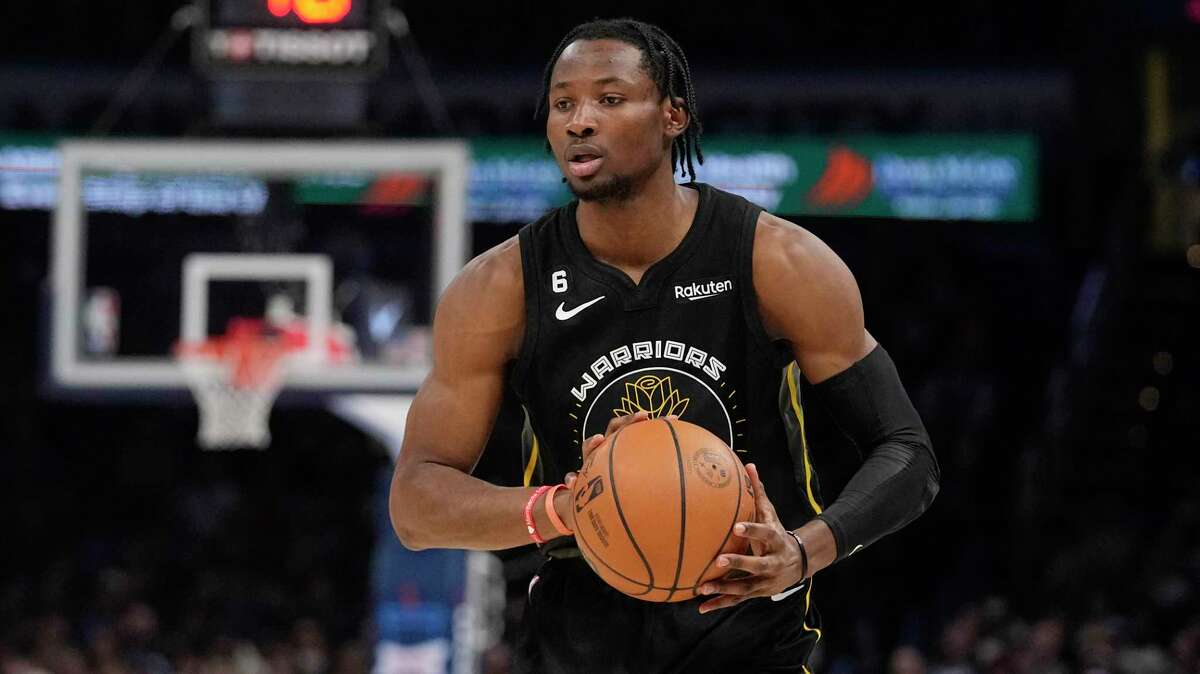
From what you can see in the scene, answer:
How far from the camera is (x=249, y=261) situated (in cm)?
984

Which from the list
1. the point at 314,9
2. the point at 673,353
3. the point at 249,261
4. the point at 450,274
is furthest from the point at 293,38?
the point at 673,353

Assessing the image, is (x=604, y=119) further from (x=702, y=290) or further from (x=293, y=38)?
(x=293, y=38)

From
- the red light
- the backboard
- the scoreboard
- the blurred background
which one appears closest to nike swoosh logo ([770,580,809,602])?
the backboard

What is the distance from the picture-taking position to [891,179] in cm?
1472

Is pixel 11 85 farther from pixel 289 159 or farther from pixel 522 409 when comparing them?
pixel 522 409

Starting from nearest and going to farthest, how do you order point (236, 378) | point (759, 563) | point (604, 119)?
point (759, 563), point (604, 119), point (236, 378)

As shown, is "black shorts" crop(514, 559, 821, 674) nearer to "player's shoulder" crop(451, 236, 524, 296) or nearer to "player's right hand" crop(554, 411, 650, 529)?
"player's right hand" crop(554, 411, 650, 529)

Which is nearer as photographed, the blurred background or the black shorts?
the black shorts

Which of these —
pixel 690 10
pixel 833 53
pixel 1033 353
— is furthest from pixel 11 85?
pixel 1033 353

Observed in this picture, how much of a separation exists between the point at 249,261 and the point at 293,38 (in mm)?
1252

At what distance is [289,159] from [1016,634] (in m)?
5.16

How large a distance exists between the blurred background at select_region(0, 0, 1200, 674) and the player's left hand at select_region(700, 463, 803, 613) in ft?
20.4

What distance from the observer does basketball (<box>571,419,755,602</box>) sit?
10.2 feet

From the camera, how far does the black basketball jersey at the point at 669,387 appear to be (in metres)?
3.55
